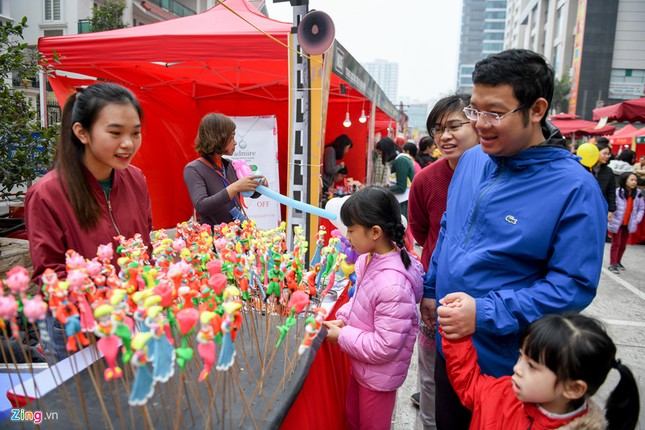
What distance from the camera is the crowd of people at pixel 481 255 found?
1.07 metres

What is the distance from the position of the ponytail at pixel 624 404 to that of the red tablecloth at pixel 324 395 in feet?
2.80

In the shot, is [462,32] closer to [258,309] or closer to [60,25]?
[60,25]

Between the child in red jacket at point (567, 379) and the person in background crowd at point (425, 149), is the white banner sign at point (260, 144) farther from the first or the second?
the child in red jacket at point (567, 379)

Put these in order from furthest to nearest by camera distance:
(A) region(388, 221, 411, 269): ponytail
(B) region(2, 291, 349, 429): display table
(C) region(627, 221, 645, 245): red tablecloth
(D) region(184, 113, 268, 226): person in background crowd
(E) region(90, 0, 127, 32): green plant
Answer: (E) region(90, 0, 127, 32): green plant
(C) region(627, 221, 645, 245): red tablecloth
(D) region(184, 113, 268, 226): person in background crowd
(A) region(388, 221, 411, 269): ponytail
(B) region(2, 291, 349, 429): display table

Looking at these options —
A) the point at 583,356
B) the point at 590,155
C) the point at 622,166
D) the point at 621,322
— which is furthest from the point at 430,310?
the point at 622,166

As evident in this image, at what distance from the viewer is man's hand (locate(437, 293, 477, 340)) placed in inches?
47.4

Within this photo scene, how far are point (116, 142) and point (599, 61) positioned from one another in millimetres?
39590

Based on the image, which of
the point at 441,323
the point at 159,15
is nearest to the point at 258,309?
the point at 441,323

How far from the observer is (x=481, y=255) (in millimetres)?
1264

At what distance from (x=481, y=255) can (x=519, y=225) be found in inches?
5.5

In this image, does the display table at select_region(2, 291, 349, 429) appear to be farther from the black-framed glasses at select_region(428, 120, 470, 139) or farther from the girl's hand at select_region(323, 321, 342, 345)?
the black-framed glasses at select_region(428, 120, 470, 139)

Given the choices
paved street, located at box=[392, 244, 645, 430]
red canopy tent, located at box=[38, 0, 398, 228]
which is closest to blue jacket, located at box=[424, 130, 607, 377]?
paved street, located at box=[392, 244, 645, 430]

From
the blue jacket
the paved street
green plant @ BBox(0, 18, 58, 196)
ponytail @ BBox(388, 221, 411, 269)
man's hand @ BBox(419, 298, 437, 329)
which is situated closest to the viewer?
the blue jacket

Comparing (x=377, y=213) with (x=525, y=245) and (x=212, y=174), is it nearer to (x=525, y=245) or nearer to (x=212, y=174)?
(x=525, y=245)
